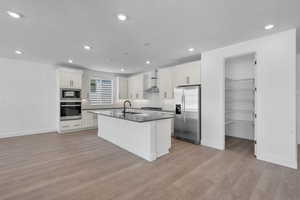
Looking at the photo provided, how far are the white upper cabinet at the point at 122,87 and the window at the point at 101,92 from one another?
0.43m

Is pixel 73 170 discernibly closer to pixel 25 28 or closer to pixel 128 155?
pixel 128 155

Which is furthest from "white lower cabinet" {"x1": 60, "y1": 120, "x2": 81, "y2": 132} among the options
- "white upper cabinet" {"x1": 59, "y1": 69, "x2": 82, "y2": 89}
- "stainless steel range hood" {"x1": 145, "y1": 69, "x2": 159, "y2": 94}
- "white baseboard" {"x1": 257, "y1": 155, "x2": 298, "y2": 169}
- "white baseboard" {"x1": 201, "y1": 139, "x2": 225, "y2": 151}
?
"white baseboard" {"x1": 257, "y1": 155, "x2": 298, "y2": 169}

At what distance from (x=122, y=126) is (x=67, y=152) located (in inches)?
57.8

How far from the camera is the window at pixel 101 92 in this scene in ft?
21.8

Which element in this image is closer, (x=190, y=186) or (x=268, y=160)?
(x=190, y=186)

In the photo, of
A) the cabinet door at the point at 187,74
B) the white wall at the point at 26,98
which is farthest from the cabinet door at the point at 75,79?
the cabinet door at the point at 187,74

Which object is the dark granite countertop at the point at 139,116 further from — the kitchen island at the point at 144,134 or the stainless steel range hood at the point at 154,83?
the stainless steel range hood at the point at 154,83

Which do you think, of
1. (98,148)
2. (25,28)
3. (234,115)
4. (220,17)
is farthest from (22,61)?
(234,115)

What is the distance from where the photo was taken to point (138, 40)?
322cm

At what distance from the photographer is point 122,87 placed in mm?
7320

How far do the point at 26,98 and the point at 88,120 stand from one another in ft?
7.59

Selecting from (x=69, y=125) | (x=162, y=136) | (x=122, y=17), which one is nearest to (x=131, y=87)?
(x=69, y=125)

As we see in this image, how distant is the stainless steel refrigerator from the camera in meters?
4.08

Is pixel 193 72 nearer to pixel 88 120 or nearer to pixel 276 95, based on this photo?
pixel 276 95
